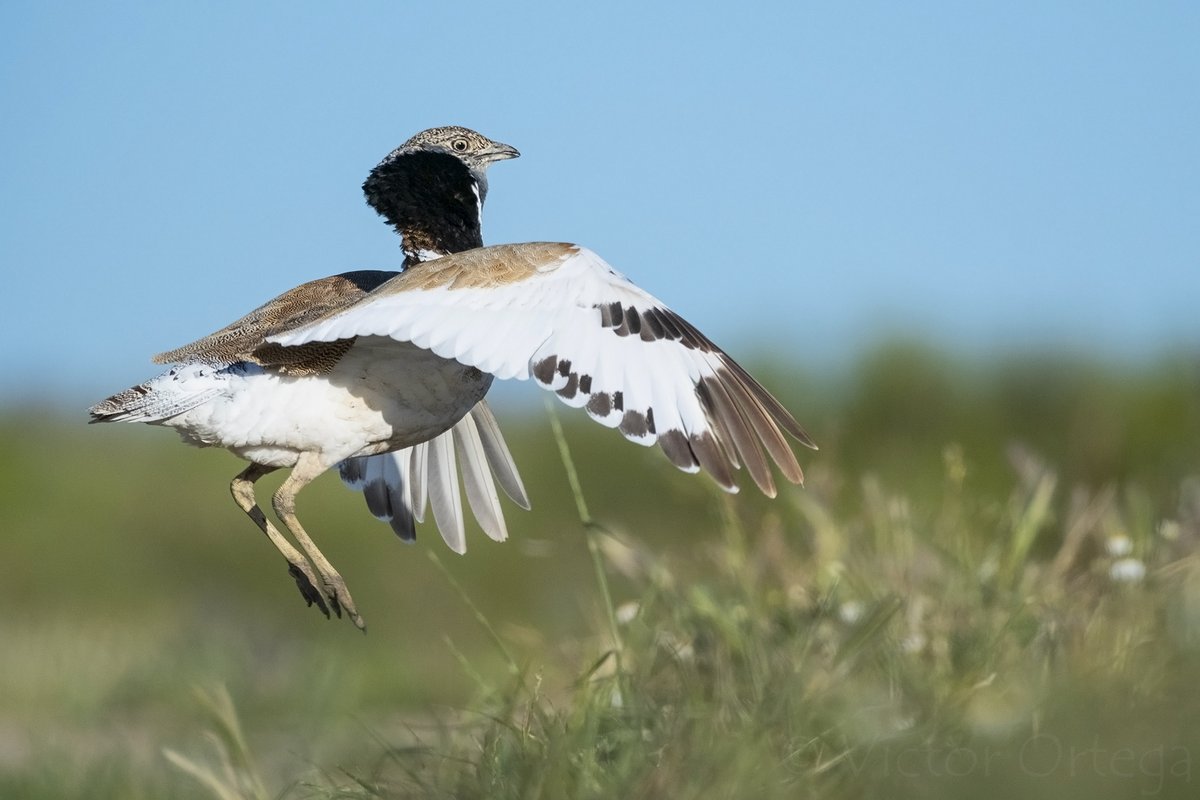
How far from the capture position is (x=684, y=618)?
467 cm

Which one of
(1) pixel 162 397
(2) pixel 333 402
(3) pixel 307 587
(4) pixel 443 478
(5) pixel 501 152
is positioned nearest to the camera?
(1) pixel 162 397

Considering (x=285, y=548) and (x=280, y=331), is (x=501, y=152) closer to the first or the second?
(x=280, y=331)

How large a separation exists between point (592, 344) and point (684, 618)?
93 centimetres

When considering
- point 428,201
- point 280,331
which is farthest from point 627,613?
point 428,201

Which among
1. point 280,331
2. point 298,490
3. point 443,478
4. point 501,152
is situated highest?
point 501,152

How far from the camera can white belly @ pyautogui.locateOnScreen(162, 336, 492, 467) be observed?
4.98 m

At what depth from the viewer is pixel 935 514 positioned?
598 cm

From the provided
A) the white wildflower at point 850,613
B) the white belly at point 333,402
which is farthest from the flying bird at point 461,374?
the white wildflower at point 850,613

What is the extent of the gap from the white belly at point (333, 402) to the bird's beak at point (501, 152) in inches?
57.0

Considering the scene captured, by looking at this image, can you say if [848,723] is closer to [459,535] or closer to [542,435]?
[459,535]

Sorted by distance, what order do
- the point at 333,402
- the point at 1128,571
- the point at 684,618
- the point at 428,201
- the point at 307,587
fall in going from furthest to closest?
the point at 428,201, the point at 307,587, the point at 333,402, the point at 684,618, the point at 1128,571

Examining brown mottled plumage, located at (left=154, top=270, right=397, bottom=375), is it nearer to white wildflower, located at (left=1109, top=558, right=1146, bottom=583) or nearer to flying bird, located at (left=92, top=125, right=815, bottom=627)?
flying bird, located at (left=92, top=125, right=815, bottom=627)

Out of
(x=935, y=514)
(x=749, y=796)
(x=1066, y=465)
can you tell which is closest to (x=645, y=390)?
(x=749, y=796)

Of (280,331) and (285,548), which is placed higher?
(280,331)
